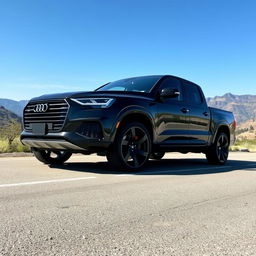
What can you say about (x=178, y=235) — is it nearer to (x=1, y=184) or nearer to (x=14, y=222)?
(x=14, y=222)

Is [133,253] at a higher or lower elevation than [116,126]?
lower

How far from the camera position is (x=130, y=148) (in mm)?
5828

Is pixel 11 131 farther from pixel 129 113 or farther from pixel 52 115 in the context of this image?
pixel 129 113

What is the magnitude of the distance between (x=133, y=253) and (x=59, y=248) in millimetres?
Result: 472

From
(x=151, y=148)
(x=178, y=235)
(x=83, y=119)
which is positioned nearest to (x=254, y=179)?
(x=151, y=148)

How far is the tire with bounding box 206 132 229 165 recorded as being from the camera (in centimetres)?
848

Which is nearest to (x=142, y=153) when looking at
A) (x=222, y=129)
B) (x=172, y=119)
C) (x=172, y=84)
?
(x=172, y=119)

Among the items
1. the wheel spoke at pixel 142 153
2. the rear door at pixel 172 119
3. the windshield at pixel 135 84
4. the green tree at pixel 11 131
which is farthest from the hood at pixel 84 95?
the green tree at pixel 11 131

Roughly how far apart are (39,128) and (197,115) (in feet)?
12.2

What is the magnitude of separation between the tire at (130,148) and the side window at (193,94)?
82.0 inches

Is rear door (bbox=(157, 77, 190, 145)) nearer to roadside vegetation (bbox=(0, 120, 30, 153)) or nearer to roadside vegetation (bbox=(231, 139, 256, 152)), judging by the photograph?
→ roadside vegetation (bbox=(0, 120, 30, 153))

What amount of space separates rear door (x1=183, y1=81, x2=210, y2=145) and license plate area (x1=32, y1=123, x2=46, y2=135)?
10.8ft

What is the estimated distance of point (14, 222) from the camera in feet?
8.67

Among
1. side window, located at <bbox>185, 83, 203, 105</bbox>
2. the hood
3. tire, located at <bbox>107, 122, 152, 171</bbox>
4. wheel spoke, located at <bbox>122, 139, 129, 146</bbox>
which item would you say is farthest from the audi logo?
side window, located at <bbox>185, 83, 203, 105</bbox>
